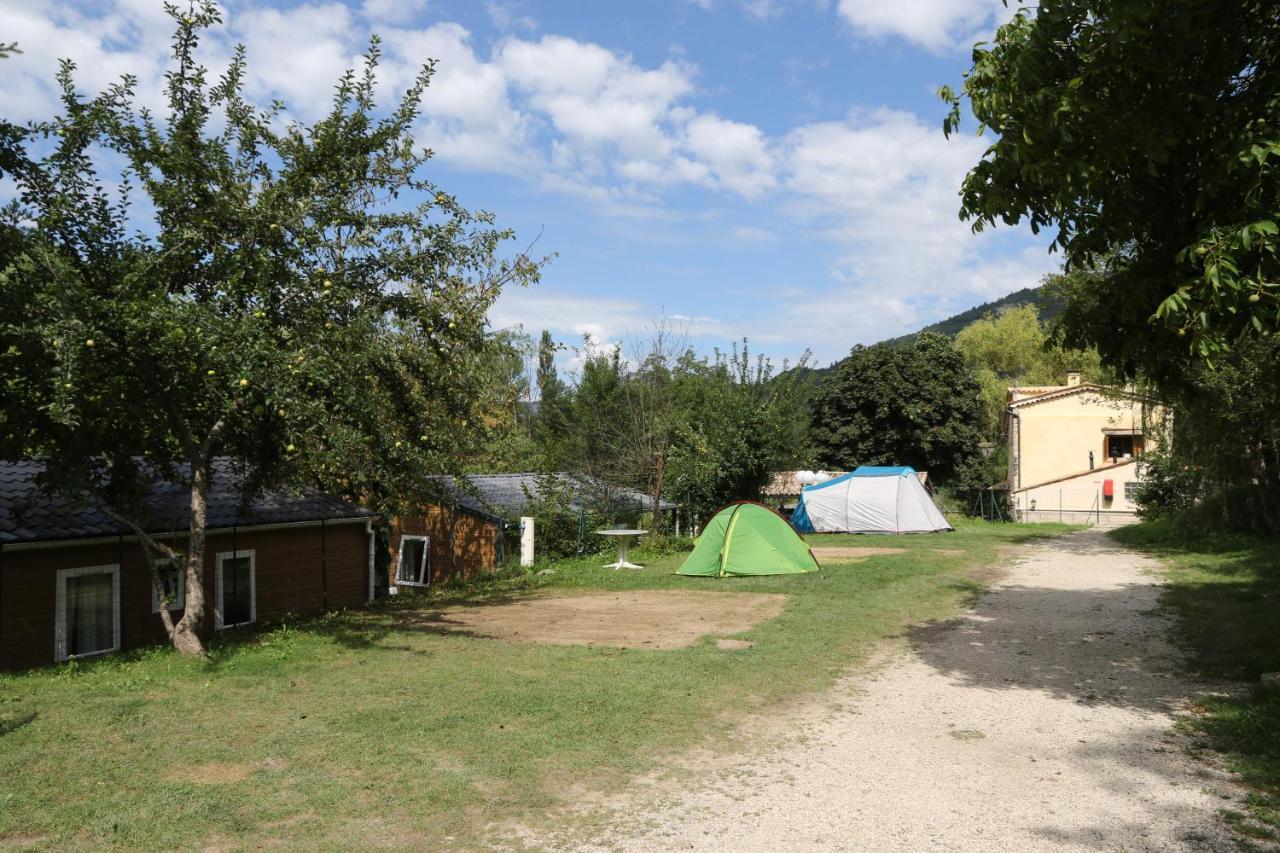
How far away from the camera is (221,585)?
13789mm

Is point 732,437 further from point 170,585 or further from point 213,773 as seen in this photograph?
point 213,773

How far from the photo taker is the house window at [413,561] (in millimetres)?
22312

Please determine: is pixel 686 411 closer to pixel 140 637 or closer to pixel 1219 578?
pixel 1219 578

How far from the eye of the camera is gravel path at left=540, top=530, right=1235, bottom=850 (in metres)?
4.86

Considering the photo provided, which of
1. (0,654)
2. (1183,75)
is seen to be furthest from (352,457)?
(1183,75)

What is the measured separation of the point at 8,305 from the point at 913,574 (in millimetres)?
14925

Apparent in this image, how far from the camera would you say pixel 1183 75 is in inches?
281

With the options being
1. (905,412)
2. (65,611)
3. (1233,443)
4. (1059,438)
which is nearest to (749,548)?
(1233,443)

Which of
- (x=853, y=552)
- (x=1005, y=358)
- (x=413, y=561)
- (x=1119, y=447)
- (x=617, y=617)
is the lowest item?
(x=413, y=561)

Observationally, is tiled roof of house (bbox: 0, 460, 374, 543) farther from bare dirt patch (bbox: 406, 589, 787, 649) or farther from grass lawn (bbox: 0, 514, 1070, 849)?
bare dirt patch (bbox: 406, 589, 787, 649)

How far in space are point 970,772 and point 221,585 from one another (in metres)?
11.8

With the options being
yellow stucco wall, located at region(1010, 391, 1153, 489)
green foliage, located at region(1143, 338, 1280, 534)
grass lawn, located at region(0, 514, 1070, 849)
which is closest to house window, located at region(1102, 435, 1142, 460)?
yellow stucco wall, located at region(1010, 391, 1153, 489)

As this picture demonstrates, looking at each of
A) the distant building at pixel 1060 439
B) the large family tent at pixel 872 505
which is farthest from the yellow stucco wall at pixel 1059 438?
the large family tent at pixel 872 505

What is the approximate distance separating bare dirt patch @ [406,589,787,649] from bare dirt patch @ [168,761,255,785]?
5.03m
